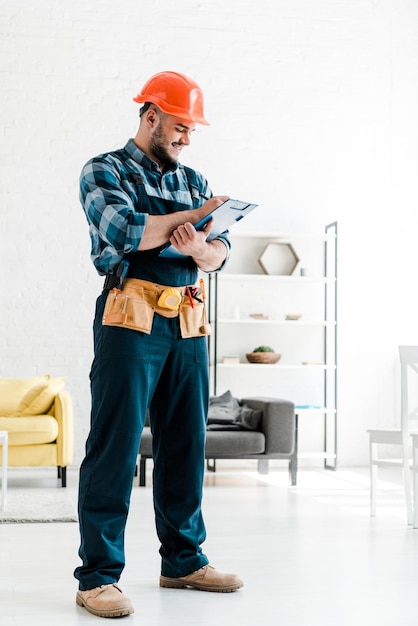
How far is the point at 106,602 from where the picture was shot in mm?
2605

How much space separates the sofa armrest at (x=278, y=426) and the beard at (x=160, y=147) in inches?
144

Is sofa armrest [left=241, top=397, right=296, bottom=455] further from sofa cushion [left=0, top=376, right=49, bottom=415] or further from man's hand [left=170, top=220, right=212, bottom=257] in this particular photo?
man's hand [left=170, top=220, right=212, bottom=257]

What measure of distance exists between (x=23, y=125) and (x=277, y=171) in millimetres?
2118

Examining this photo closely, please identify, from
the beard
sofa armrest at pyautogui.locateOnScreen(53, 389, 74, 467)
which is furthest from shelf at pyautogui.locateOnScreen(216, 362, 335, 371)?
the beard

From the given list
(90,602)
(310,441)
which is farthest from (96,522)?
(310,441)

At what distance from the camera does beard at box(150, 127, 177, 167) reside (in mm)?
2758

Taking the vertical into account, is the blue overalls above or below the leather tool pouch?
below

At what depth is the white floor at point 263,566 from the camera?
8.77 feet

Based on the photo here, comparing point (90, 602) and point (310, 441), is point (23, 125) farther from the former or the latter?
point (90, 602)

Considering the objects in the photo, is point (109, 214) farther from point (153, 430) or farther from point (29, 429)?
point (29, 429)

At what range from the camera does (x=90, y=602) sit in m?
2.63

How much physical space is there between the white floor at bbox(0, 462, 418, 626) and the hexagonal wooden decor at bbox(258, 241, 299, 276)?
7.71ft

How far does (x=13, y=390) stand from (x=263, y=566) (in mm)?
3477

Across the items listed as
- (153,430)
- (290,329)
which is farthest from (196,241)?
(290,329)
